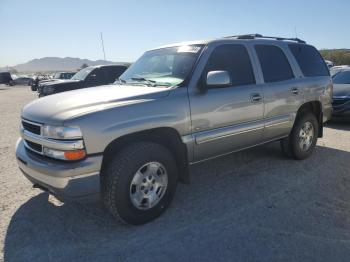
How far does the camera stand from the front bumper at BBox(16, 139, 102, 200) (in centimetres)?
307

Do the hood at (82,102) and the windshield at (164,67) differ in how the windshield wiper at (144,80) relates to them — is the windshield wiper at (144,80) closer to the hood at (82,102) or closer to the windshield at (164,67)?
the windshield at (164,67)

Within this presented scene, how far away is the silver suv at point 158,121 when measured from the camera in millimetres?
3137

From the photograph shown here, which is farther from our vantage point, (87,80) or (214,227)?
(87,80)

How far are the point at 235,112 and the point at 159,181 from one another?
136cm

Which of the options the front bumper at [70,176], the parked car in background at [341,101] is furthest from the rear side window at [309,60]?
the front bumper at [70,176]

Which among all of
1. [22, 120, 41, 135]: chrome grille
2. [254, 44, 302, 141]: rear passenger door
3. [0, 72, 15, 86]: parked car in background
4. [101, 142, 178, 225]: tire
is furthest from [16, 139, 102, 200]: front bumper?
[0, 72, 15, 86]: parked car in background

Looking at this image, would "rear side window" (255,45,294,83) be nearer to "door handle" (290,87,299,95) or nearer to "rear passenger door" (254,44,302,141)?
"rear passenger door" (254,44,302,141)

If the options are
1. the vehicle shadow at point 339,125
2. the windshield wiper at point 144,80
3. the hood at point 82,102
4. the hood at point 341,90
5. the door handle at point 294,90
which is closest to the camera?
the hood at point 82,102

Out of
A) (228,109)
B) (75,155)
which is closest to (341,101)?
(228,109)

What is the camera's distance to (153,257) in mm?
3033

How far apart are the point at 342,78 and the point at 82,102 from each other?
910cm

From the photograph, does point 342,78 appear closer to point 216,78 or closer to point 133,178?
point 216,78

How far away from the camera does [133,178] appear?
3.43m

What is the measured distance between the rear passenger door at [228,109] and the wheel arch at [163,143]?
21cm
